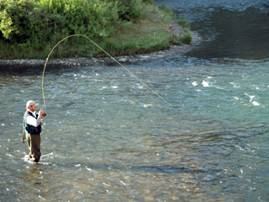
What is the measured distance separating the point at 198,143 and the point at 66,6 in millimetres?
15647

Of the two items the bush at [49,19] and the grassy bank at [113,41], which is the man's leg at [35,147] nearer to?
the grassy bank at [113,41]

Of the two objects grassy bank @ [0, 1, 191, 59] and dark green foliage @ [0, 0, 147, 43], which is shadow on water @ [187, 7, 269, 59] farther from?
dark green foliage @ [0, 0, 147, 43]

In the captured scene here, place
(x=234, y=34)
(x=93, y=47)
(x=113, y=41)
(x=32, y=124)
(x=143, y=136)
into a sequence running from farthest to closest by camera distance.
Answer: (x=234, y=34) → (x=113, y=41) → (x=93, y=47) → (x=143, y=136) → (x=32, y=124)

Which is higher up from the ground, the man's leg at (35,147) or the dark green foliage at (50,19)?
the dark green foliage at (50,19)

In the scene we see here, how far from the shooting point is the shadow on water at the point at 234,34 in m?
31.3

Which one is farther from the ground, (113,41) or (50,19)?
(50,19)

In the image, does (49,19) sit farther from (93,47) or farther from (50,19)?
(93,47)

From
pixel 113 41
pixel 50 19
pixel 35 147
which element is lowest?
pixel 35 147

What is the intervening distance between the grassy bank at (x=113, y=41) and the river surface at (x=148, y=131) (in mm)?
1536

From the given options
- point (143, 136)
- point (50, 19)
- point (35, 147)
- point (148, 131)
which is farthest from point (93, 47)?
point (35, 147)

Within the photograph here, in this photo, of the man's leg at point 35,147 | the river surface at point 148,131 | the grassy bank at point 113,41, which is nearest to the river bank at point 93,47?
the grassy bank at point 113,41

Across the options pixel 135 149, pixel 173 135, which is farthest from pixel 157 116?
pixel 135 149

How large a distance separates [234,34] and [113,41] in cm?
891

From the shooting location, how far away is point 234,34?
36.2 metres
